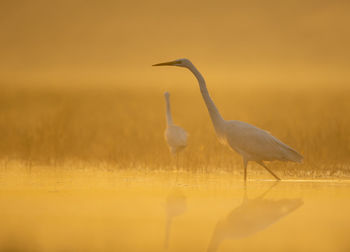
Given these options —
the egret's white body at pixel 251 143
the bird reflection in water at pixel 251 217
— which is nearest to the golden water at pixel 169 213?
the bird reflection in water at pixel 251 217

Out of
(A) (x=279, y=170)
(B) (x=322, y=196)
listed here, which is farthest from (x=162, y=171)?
(B) (x=322, y=196)

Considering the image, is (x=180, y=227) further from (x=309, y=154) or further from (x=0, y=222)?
(x=309, y=154)

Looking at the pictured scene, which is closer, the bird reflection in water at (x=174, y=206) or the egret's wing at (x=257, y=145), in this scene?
the bird reflection in water at (x=174, y=206)

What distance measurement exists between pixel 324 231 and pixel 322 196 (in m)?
1.63

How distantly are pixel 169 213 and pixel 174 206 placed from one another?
1.15ft

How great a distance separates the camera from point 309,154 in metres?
9.55

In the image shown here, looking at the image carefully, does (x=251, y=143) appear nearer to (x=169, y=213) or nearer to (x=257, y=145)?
(x=257, y=145)

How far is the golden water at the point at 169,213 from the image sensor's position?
14.0 feet

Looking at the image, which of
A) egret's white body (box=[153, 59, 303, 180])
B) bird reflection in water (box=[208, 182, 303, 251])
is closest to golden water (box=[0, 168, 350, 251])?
bird reflection in water (box=[208, 182, 303, 251])

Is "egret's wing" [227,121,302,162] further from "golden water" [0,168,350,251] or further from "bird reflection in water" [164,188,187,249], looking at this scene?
"bird reflection in water" [164,188,187,249]

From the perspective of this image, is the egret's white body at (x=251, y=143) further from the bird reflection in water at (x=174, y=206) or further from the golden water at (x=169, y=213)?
the bird reflection in water at (x=174, y=206)

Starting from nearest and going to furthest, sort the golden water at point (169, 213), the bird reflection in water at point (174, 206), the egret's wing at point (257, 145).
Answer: the golden water at point (169, 213) < the bird reflection in water at point (174, 206) < the egret's wing at point (257, 145)

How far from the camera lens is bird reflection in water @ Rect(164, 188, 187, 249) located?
4889 mm

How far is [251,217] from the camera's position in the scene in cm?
525
